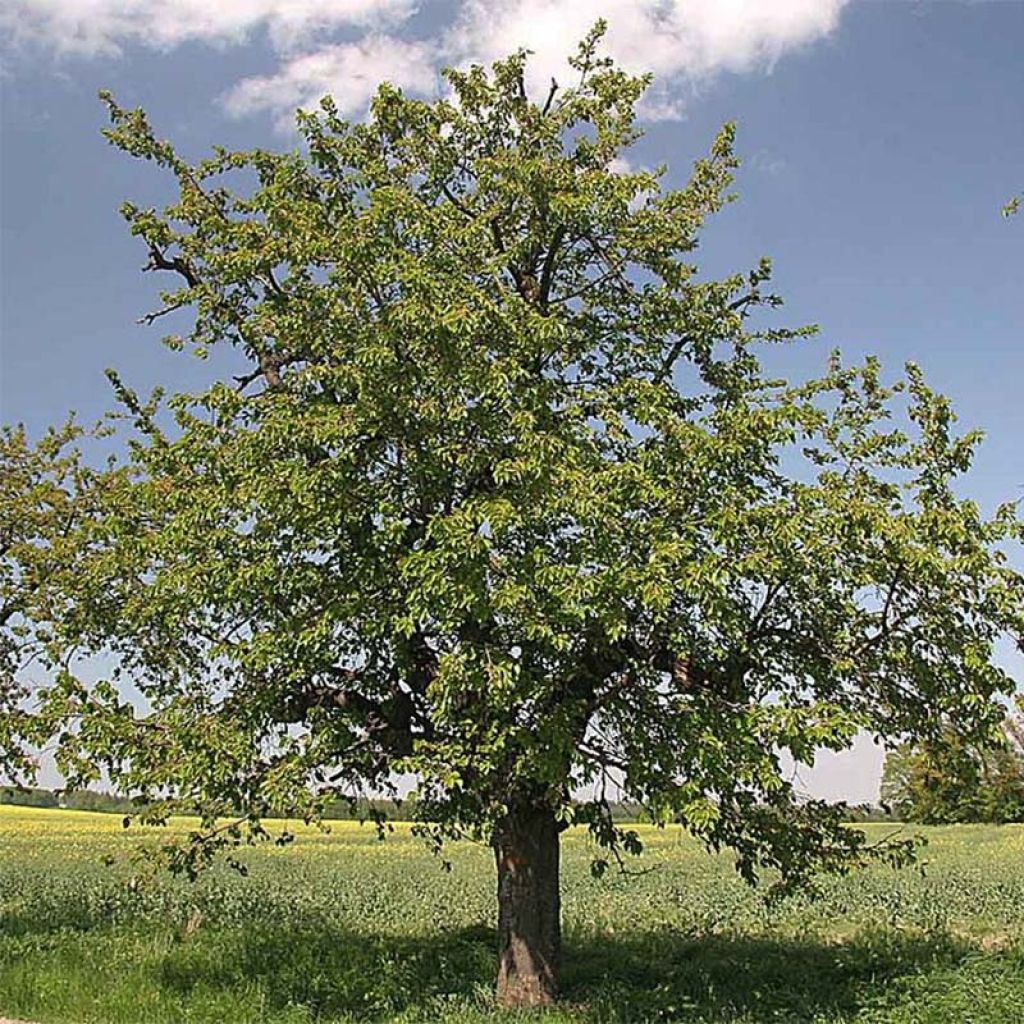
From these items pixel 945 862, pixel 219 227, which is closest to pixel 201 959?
pixel 219 227

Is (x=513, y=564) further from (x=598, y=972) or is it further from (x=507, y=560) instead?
(x=598, y=972)

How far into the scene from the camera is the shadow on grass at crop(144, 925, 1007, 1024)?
45.8 feet

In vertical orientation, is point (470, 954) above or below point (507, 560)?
below

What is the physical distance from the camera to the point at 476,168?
1580 cm

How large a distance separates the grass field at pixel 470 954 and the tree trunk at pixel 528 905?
0.43 metres

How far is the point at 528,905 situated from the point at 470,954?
3.14 meters

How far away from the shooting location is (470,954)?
17.1 metres

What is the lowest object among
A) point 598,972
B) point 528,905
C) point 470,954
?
point 598,972

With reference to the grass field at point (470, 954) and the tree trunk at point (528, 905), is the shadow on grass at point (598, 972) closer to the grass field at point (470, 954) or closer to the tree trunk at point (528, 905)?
the grass field at point (470, 954)

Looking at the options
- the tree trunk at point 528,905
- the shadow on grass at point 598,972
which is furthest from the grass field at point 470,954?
the tree trunk at point 528,905

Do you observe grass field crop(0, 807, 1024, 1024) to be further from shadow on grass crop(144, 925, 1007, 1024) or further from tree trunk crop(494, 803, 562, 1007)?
tree trunk crop(494, 803, 562, 1007)

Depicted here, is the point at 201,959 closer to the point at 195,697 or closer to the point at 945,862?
the point at 195,697

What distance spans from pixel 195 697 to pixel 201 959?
422 cm

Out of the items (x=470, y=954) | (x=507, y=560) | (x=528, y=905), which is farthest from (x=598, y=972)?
(x=507, y=560)
